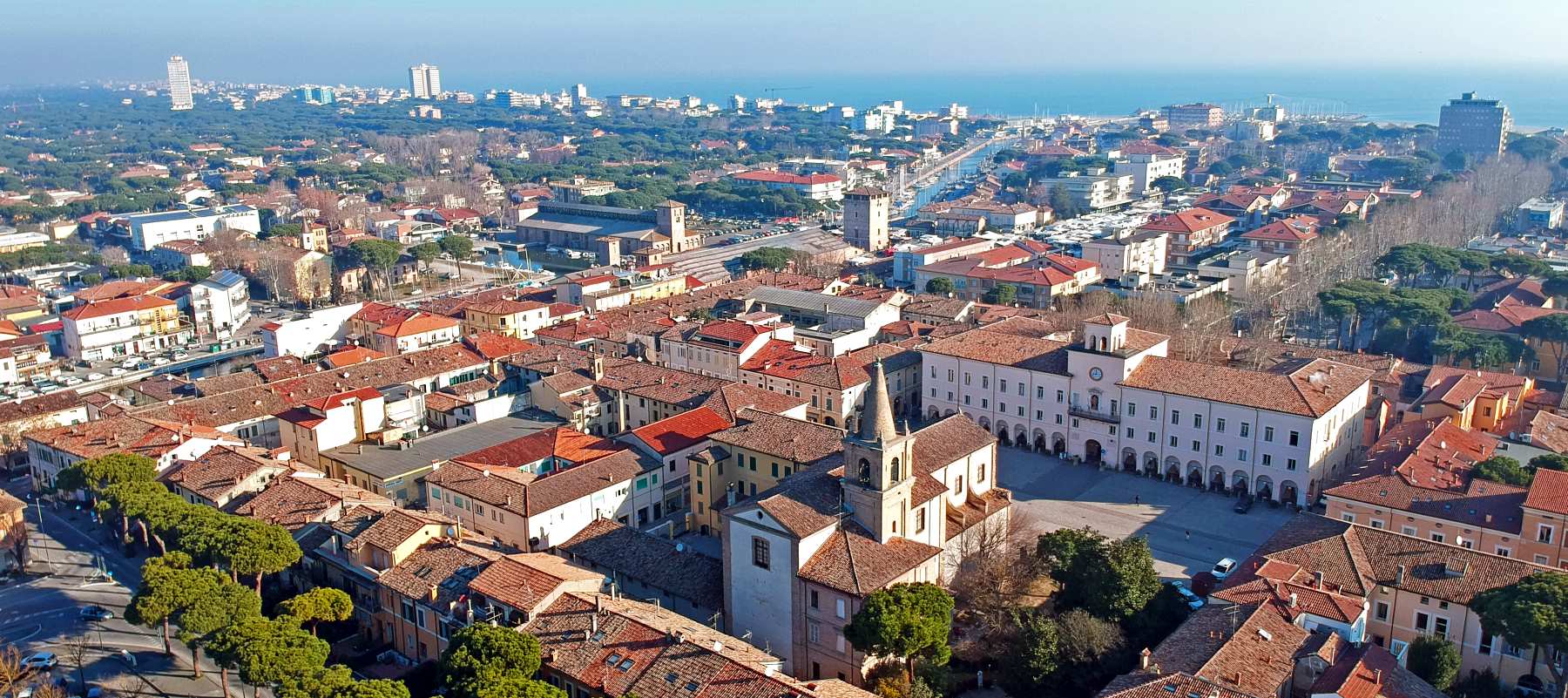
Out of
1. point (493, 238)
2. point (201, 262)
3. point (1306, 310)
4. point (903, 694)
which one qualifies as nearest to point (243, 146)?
point (493, 238)

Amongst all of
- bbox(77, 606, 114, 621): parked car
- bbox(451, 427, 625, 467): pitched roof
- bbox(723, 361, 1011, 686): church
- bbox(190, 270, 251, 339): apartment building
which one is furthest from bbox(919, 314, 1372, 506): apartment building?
bbox(190, 270, 251, 339): apartment building

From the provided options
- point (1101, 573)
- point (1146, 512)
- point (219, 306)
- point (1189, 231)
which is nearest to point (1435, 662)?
point (1101, 573)

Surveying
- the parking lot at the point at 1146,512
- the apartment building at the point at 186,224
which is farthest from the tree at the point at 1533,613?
the apartment building at the point at 186,224

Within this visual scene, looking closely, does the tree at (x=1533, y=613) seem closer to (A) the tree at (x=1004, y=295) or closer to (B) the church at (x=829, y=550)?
(B) the church at (x=829, y=550)

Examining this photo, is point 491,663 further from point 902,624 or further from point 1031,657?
point 1031,657

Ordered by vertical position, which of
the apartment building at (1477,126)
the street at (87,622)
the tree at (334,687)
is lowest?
the street at (87,622)

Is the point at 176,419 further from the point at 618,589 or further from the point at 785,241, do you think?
the point at 785,241

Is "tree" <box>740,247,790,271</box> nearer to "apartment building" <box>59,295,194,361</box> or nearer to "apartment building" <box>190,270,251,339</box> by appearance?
"apartment building" <box>190,270,251,339</box>
